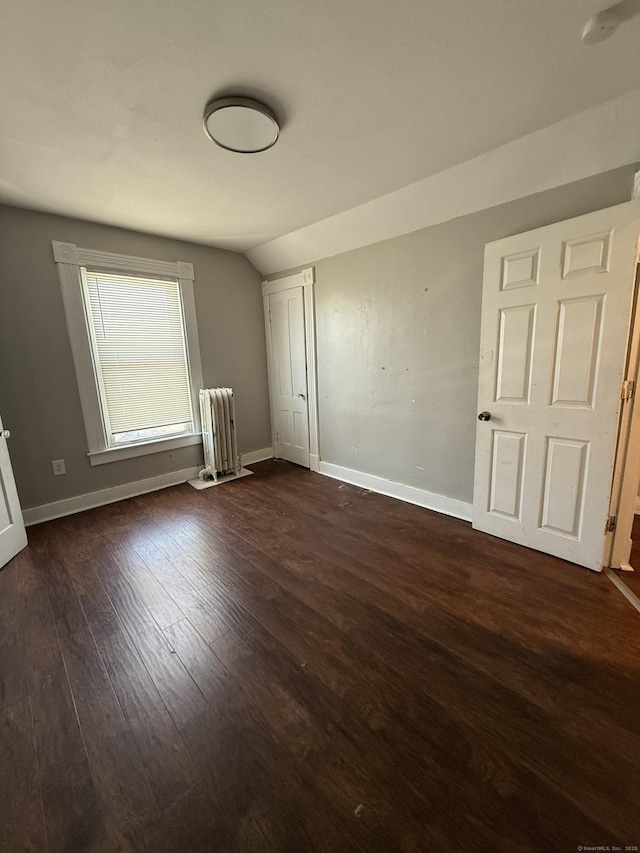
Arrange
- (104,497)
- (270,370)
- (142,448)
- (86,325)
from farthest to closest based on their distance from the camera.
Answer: (270,370), (142,448), (104,497), (86,325)

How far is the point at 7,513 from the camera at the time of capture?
2.40 m

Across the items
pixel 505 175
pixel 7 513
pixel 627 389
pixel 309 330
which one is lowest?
pixel 7 513

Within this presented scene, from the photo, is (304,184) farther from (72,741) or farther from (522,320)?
(72,741)

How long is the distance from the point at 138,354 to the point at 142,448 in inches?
37.2

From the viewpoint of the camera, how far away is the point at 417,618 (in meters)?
1.75

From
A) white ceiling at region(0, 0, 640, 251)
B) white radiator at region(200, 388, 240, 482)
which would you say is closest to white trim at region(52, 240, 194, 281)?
white ceiling at region(0, 0, 640, 251)

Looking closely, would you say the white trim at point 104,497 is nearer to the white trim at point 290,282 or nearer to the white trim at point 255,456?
the white trim at point 255,456

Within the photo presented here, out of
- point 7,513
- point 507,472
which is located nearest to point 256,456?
point 7,513

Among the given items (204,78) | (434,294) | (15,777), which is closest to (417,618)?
(15,777)

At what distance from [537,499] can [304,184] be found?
267 cm

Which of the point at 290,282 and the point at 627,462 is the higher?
the point at 290,282

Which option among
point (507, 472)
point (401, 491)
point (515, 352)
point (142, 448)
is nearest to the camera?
point (515, 352)

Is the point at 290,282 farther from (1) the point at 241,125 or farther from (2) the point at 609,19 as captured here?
(2) the point at 609,19

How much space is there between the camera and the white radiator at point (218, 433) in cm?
369
